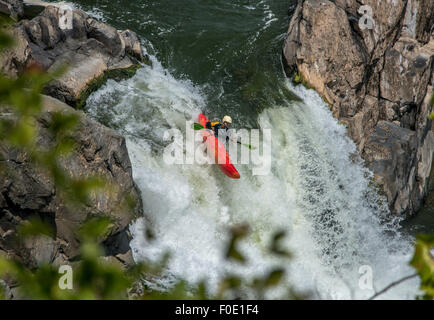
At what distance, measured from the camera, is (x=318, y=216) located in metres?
8.55

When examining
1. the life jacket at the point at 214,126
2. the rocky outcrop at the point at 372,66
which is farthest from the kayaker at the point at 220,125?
the rocky outcrop at the point at 372,66

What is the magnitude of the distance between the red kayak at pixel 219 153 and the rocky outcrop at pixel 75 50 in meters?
2.46

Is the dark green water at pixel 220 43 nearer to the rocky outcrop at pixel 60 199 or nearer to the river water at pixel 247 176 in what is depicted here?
the river water at pixel 247 176

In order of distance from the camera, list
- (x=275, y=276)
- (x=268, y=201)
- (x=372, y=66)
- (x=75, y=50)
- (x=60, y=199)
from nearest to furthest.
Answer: (x=275, y=276) < (x=60, y=199) < (x=268, y=201) < (x=75, y=50) < (x=372, y=66)

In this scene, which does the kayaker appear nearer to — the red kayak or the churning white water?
the red kayak

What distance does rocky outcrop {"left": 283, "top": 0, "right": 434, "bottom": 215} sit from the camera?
10.5 metres

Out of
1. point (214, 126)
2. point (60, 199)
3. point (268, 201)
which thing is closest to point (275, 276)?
point (60, 199)

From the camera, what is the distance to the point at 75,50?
8.88m

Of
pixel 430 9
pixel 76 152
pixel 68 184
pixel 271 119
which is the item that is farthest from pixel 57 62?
pixel 430 9

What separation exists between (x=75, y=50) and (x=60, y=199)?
16.7ft

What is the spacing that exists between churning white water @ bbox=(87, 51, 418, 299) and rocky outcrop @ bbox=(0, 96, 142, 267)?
948 millimetres

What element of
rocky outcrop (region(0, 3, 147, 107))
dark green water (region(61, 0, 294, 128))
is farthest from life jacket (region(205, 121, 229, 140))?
rocky outcrop (region(0, 3, 147, 107))

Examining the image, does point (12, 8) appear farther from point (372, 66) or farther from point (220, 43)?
point (372, 66)
